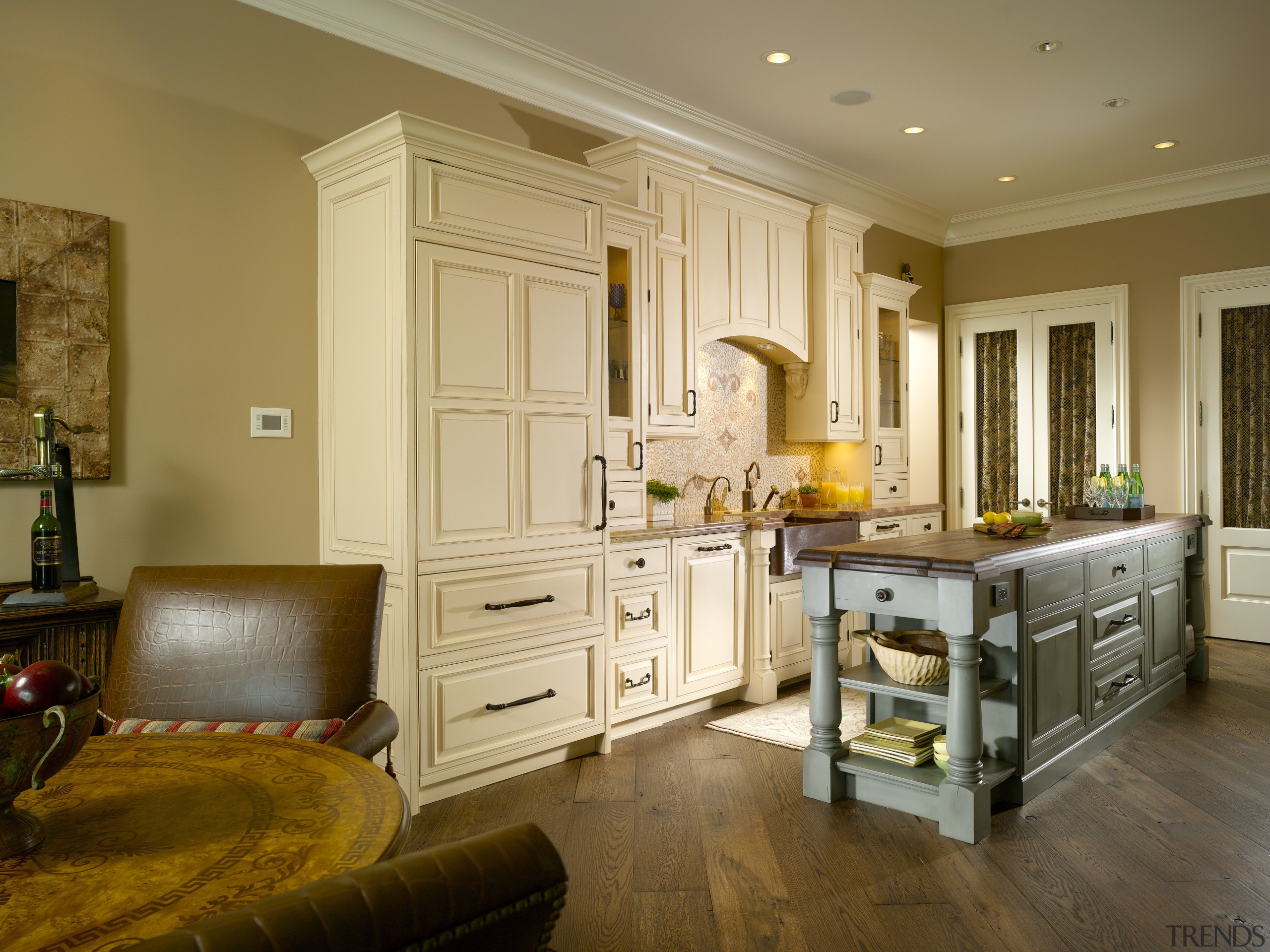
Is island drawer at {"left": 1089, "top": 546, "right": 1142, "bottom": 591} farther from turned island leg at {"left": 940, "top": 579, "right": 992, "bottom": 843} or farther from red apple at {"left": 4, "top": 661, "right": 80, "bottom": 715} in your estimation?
red apple at {"left": 4, "top": 661, "right": 80, "bottom": 715}

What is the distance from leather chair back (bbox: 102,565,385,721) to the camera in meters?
1.73

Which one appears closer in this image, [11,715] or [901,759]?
[11,715]

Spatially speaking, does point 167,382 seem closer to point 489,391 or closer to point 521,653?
point 489,391

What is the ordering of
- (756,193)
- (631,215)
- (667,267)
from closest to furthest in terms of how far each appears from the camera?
1. (631,215)
2. (667,267)
3. (756,193)

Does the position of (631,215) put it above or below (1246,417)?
above

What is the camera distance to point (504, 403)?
3.15m

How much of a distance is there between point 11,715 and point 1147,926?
2481 millimetres

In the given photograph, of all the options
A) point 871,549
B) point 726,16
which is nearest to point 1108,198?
point 726,16

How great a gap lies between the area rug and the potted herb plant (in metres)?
0.99

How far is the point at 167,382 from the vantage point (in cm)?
285

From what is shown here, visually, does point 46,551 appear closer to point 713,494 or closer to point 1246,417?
point 713,494

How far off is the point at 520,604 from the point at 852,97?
10.2 feet

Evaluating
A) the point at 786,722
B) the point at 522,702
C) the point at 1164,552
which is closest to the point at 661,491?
the point at 786,722

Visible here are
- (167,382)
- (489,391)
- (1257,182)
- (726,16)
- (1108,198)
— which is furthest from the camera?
(1108,198)
